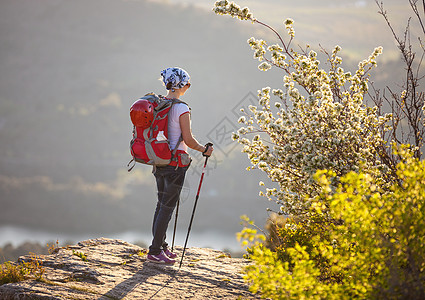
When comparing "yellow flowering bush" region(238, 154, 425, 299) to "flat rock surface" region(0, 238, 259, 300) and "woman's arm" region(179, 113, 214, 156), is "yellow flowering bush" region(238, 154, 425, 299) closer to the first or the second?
"flat rock surface" region(0, 238, 259, 300)

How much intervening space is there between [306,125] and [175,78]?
214 cm

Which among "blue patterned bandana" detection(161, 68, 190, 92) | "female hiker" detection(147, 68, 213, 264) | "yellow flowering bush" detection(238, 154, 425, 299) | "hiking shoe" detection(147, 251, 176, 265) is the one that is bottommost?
"yellow flowering bush" detection(238, 154, 425, 299)

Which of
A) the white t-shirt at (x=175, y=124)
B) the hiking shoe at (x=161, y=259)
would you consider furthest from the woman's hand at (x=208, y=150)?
the hiking shoe at (x=161, y=259)

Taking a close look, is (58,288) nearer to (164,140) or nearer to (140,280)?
(140,280)

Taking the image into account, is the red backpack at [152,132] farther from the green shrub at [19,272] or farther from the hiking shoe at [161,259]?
the green shrub at [19,272]

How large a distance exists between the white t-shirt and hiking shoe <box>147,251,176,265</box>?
1811 mm

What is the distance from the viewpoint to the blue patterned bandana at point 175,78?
6117 millimetres

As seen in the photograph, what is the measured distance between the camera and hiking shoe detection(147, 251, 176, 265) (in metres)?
6.50

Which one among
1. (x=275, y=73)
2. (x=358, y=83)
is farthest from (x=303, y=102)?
(x=275, y=73)

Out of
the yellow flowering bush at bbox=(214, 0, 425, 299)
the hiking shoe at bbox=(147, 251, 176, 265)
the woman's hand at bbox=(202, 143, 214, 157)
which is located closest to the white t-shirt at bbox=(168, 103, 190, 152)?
the woman's hand at bbox=(202, 143, 214, 157)

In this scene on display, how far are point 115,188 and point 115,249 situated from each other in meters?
138

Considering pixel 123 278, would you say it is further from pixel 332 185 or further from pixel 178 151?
pixel 332 185

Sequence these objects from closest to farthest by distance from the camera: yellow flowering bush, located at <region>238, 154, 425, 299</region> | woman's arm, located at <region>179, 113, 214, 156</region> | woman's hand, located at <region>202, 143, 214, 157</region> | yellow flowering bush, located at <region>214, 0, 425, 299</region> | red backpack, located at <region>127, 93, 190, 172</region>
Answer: yellow flowering bush, located at <region>238, 154, 425, 299</region> → yellow flowering bush, located at <region>214, 0, 425, 299</region> → red backpack, located at <region>127, 93, 190, 172</region> → woman's arm, located at <region>179, 113, 214, 156</region> → woman's hand, located at <region>202, 143, 214, 157</region>

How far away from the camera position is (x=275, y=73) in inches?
7323
